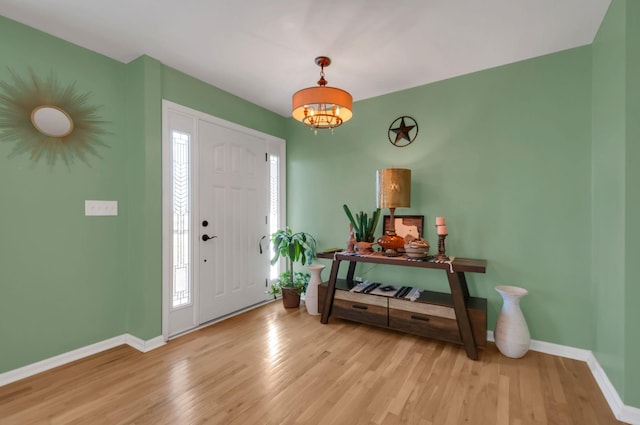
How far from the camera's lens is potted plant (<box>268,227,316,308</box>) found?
11.8ft

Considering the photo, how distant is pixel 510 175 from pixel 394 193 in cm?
101

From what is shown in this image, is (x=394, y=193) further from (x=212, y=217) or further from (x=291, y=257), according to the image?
(x=212, y=217)

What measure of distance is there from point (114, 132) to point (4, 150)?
28.9 inches

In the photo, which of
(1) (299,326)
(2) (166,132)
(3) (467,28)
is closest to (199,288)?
(1) (299,326)

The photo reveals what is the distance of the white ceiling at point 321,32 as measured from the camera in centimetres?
194

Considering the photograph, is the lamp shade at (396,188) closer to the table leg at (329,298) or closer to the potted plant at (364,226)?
the potted plant at (364,226)

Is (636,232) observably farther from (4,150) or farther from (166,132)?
(4,150)

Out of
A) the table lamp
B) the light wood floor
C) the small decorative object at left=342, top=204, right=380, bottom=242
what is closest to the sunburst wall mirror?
the light wood floor

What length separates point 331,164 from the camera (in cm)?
369

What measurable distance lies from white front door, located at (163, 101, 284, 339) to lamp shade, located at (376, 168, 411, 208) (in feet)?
5.28

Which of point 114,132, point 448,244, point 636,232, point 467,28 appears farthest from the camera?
point 448,244

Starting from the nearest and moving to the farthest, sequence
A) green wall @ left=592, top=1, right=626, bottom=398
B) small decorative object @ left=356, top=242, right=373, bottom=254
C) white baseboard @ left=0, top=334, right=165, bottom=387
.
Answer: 1. green wall @ left=592, top=1, right=626, bottom=398
2. white baseboard @ left=0, top=334, right=165, bottom=387
3. small decorative object @ left=356, top=242, right=373, bottom=254

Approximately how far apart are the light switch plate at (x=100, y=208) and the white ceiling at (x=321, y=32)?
1.27m

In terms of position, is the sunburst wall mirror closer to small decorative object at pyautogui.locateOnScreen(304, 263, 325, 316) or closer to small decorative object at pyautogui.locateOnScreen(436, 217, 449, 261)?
small decorative object at pyautogui.locateOnScreen(304, 263, 325, 316)
